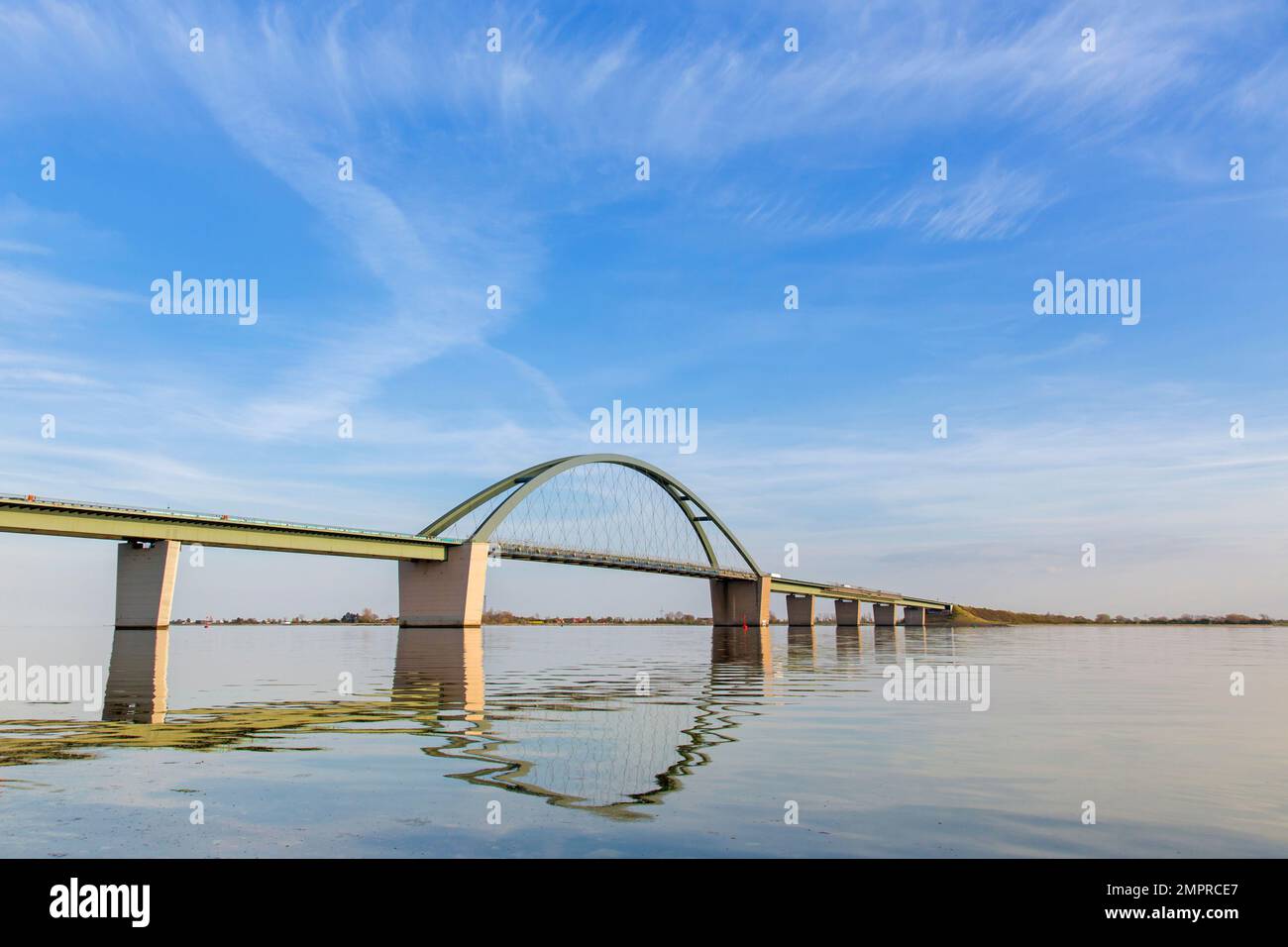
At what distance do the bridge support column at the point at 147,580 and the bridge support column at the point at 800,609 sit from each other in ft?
383

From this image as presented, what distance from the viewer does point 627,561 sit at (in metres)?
115

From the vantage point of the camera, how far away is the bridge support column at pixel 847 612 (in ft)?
565

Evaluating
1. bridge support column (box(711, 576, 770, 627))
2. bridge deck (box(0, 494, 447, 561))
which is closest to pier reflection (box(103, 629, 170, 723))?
bridge deck (box(0, 494, 447, 561))

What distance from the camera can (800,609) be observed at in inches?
6585

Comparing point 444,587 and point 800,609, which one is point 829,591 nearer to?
point 800,609

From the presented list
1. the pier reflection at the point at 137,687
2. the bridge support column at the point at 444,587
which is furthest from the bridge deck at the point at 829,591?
the pier reflection at the point at 137,687

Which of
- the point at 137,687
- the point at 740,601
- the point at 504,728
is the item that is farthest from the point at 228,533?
the point at 740,601

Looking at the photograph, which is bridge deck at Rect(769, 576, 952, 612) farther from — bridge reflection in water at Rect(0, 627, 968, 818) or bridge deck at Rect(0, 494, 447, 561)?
bridge reflection in water at Rect(0, 627, 968, 818)

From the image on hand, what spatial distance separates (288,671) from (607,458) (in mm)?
79666
